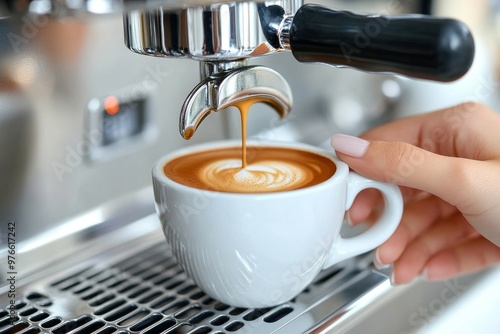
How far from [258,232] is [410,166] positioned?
0.39 ft

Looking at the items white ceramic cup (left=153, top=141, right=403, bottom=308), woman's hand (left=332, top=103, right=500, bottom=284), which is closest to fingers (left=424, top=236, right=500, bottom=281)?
woman's hand (left=332, top=103, right=500, bottom=284)

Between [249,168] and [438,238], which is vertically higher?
[249,168]

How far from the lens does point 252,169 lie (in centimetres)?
48

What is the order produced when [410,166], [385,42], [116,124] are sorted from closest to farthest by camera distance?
[385,42] → [410,166] → [116,124]

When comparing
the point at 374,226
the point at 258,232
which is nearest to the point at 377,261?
the point at 374,226

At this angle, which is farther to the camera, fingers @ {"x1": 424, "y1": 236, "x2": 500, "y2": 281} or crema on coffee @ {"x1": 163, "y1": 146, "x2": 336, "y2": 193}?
fingers @ {"x1": 424, "y1": 236, "x2": 500, "y2": 281}

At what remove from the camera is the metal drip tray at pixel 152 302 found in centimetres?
44

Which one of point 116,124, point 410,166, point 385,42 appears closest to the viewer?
point 385,42

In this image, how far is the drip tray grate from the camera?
17.5 inches

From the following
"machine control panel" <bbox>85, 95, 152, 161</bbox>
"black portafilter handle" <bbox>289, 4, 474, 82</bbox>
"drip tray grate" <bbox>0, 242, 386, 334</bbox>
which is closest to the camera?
"black portafilter handle" <bbox>289, 4, 474, 82</bbox>

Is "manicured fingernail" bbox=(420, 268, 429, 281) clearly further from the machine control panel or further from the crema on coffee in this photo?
the machine control panel

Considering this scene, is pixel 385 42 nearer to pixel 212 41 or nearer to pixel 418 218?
pixel 212 41

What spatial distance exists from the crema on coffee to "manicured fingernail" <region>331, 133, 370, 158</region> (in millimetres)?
15

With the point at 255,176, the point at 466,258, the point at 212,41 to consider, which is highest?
the point at 212,41
